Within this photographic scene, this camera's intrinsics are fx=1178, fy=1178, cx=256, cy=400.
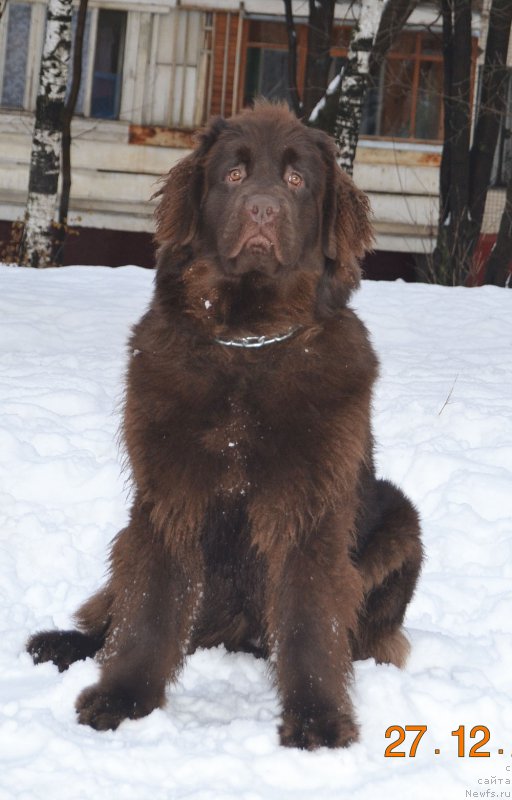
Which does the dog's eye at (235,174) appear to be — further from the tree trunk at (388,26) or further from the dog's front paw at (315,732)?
the tree trunk at (388,26)

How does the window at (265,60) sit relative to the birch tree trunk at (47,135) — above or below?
above

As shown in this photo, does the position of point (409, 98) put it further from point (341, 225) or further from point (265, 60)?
point (341, 225)

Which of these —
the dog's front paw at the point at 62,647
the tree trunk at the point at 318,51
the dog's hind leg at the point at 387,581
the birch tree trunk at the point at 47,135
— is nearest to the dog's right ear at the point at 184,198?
the dog's hind leg at the point at 387,581

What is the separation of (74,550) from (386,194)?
1576 cm

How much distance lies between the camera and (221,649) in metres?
4.27

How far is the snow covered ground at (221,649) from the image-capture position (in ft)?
11.2

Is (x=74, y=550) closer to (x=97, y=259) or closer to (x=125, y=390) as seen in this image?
(x=125, y=390)

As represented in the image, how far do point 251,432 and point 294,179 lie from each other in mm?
884

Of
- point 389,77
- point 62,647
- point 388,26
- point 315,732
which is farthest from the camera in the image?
point 389,77

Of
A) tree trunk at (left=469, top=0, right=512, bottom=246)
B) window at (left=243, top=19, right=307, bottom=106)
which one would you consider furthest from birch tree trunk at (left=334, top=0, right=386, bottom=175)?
window at (left=243, top=19, right=307, bottom=106)

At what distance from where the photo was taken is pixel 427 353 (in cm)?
918

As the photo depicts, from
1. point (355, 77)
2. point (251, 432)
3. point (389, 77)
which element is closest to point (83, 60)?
point (389, 77)

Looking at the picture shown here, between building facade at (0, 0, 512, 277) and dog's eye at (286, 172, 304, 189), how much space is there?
16.3 metres

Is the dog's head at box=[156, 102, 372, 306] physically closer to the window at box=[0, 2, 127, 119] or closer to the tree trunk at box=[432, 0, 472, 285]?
the tree trunk at box=[432, 0, 472, 285]
